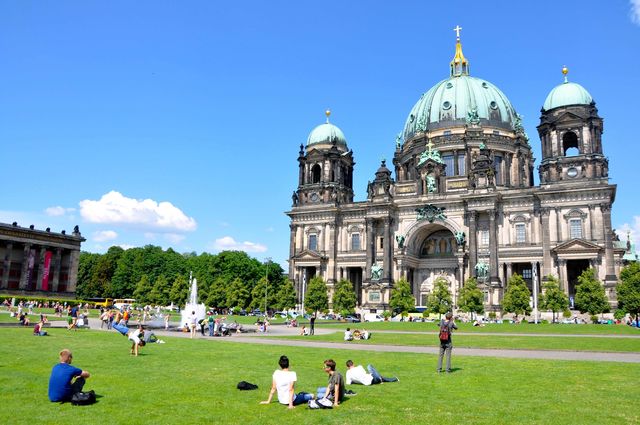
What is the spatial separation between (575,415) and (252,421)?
6.69 metres

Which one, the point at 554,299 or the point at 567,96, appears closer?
the point at 554,299

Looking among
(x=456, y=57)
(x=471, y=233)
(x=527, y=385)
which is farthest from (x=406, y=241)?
(x=527, y=385)

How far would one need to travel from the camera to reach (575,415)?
10828 mm

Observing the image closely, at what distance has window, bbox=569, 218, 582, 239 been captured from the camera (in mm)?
68188

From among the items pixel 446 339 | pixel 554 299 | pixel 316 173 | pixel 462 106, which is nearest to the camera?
pixel 446 339

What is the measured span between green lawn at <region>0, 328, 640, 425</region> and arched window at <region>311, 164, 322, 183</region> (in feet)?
235

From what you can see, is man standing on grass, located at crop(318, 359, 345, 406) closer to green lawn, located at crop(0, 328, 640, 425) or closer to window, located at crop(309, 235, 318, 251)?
green lawn, located at crop(0, 328, 640, 425)

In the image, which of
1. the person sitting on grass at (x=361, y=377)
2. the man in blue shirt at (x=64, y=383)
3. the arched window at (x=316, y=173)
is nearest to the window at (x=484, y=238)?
the arched window at (x=316, y=173)

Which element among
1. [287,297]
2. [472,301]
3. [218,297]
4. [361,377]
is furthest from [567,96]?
[361,377]

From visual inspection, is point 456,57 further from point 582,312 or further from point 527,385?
point 527,385

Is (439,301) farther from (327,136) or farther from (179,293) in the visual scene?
(179,293)

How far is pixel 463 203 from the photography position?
77.8m

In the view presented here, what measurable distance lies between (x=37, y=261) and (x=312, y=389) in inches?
3959

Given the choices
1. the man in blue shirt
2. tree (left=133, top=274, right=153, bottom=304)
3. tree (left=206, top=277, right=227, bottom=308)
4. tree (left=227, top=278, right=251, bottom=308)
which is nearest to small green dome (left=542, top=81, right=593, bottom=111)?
tree (left=227, top=278, right=251, bottom=308)
